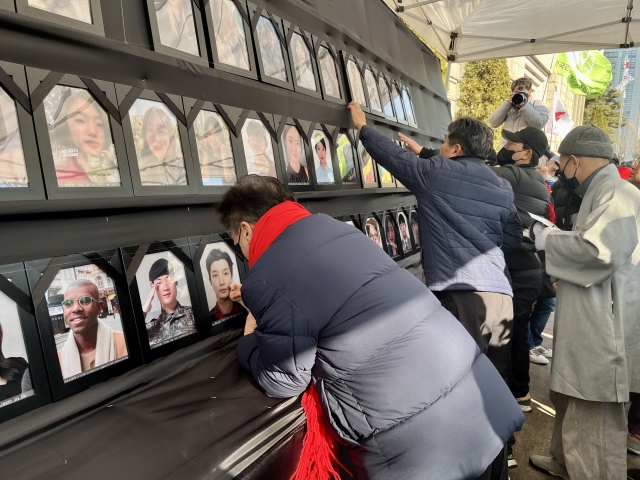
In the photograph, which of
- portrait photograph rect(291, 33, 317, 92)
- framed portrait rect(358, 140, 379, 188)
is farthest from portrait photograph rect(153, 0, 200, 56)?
framed portrait rect(358, 140, 379, 188)

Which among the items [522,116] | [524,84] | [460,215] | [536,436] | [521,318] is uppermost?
[524,84]

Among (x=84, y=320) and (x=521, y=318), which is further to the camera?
(x=521, y=318)

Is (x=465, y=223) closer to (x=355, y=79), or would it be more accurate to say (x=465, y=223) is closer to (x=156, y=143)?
(x=355, y=79)

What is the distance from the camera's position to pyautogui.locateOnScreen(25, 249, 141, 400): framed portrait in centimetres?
100

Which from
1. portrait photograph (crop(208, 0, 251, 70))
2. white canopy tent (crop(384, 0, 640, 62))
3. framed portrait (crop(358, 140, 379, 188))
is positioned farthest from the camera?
white canopy tent (crop(384, 0, 640, 62))

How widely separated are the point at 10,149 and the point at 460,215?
5.09 feet

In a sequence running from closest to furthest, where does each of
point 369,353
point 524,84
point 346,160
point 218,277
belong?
point 369,353, point 218,277, point 346,160, point 524,84

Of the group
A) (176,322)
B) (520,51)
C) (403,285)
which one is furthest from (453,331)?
(520,51)

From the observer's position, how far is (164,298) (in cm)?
125

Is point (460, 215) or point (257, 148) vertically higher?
point (257, 148)

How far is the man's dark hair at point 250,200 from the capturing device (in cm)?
117

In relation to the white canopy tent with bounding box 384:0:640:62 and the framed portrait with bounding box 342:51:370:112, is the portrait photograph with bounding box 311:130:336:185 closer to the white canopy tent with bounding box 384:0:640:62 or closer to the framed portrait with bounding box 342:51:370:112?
the framed portrait with bounding box 342:51:370:112

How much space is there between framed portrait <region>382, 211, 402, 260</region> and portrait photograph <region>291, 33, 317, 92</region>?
929 millimetres

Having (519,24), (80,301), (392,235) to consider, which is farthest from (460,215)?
(519,24)
